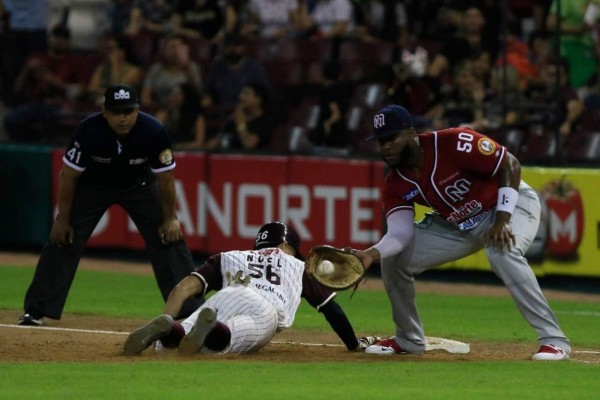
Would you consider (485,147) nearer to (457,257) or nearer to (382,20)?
(457,257)

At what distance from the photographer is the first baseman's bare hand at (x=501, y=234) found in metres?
8.58

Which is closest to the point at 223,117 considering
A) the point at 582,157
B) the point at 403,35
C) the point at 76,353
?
the point at 403,35

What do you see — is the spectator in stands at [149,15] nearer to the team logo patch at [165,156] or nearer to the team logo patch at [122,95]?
the team logo patch at [165,156]

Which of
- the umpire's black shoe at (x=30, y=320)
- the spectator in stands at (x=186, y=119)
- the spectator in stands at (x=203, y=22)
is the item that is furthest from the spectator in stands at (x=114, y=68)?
the umpire's black shoe at (x=30, y=320)

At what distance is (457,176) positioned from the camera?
28.9 ft

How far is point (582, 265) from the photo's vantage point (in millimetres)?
13797

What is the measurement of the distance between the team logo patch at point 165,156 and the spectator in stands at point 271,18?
705cm

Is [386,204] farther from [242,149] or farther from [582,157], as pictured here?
[242,149]

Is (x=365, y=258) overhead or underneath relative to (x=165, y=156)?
underneath

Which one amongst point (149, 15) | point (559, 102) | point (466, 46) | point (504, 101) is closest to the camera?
point (559, 102)

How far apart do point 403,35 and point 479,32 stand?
124 cm

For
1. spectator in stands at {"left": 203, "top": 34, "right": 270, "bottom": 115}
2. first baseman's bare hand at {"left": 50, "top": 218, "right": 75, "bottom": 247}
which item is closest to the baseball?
first baseman's bare hand at {"left": 50, "top": 218, "right": 75, "bottom": 247}

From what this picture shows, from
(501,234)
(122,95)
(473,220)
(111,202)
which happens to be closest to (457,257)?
(473,220)

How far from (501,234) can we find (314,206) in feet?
22.2
